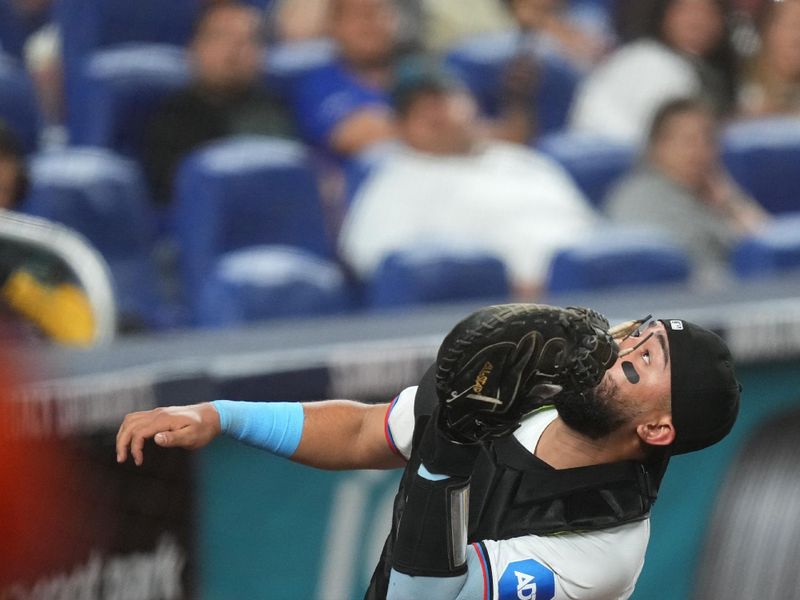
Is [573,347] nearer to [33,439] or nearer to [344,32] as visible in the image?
[33,439]

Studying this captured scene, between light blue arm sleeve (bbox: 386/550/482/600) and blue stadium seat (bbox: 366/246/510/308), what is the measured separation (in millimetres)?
2114

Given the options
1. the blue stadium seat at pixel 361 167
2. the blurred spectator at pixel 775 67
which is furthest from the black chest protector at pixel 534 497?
the blurred spectator at pixel 775 67

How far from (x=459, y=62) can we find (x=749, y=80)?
1403 millimetres

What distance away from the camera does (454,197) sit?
4797mm

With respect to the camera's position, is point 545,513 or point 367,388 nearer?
point 545,513

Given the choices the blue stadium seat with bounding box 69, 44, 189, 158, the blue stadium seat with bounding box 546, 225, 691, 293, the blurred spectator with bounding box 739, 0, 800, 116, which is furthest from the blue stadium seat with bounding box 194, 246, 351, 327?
the blurred spectator with bounding box 739, 0, 800, 116

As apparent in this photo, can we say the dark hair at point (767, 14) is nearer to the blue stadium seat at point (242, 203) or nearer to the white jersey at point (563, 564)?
the blue stadium seat at point (242, 203)

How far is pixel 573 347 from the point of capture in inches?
78.4

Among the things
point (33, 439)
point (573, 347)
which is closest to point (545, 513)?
point (573, 347)

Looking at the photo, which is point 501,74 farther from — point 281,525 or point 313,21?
point 281,525

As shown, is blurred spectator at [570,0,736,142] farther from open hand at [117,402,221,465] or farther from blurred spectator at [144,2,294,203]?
open hand at [117,402,221,465]

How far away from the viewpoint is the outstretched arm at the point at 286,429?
6.95 feet

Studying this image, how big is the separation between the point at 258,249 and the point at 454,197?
0.72 meters

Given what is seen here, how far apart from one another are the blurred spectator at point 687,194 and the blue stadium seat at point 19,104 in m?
2.16
